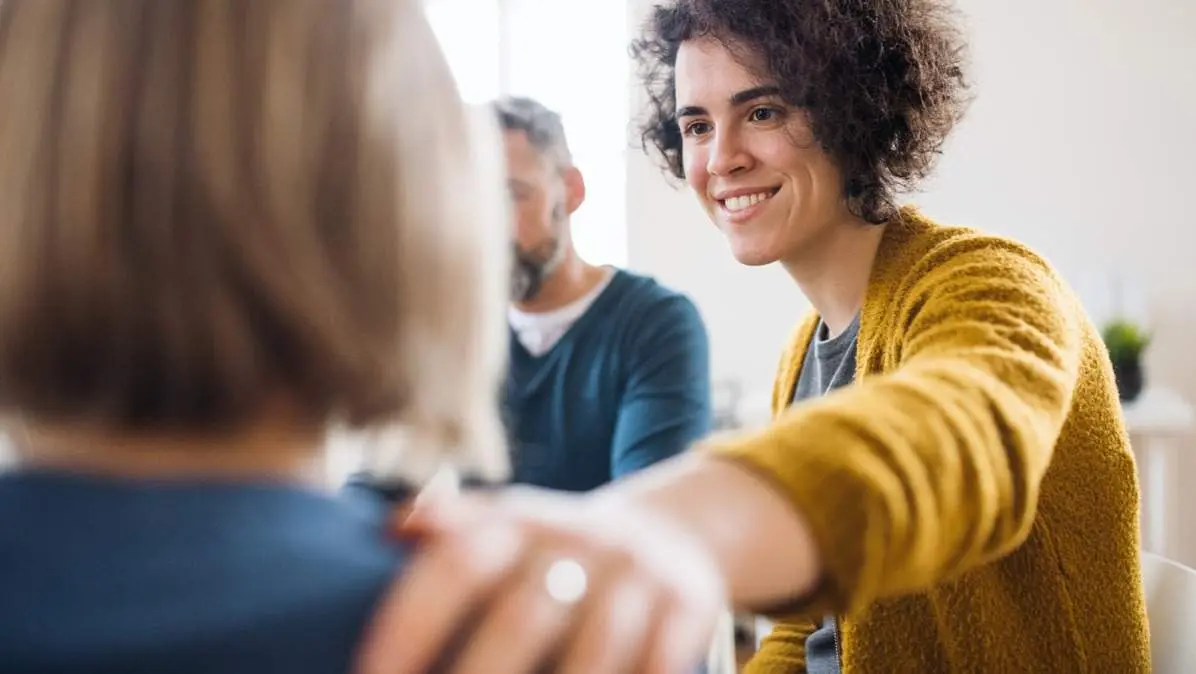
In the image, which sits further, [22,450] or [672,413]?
[672,413]

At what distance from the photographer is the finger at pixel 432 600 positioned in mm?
357

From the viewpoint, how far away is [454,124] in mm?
433

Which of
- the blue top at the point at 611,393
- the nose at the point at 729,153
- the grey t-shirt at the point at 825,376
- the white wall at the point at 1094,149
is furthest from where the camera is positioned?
the white wall at the point at 1094,149

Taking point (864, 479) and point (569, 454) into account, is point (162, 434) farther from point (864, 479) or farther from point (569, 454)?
point (569, 454)

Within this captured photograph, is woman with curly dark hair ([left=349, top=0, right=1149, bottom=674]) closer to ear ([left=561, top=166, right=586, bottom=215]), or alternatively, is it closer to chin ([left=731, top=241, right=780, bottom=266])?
chin ([left=731, top=241, right=780, bottom=266])

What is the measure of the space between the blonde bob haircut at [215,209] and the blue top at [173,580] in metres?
0.04

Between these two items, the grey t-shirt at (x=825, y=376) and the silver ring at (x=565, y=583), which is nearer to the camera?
the silver ring at (x=565, y=583)

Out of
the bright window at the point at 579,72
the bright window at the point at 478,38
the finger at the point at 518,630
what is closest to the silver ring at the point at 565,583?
the finger at the point at 518,630

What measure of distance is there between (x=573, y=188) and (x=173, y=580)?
1.49 m

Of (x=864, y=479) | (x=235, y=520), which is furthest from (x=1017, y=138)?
(x=235, y=520)

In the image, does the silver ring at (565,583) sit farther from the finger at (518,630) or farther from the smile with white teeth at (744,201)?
the smile with white teeth at (744,201)

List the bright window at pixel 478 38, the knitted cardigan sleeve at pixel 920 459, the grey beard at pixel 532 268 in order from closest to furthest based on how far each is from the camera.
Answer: the knitted cardigan sleeve at pixel 920 459 < the grey beard at pixel 532 268 < the bright window at pixel 478 38

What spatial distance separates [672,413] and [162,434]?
1142mm

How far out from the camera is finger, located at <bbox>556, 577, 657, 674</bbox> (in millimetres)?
361
